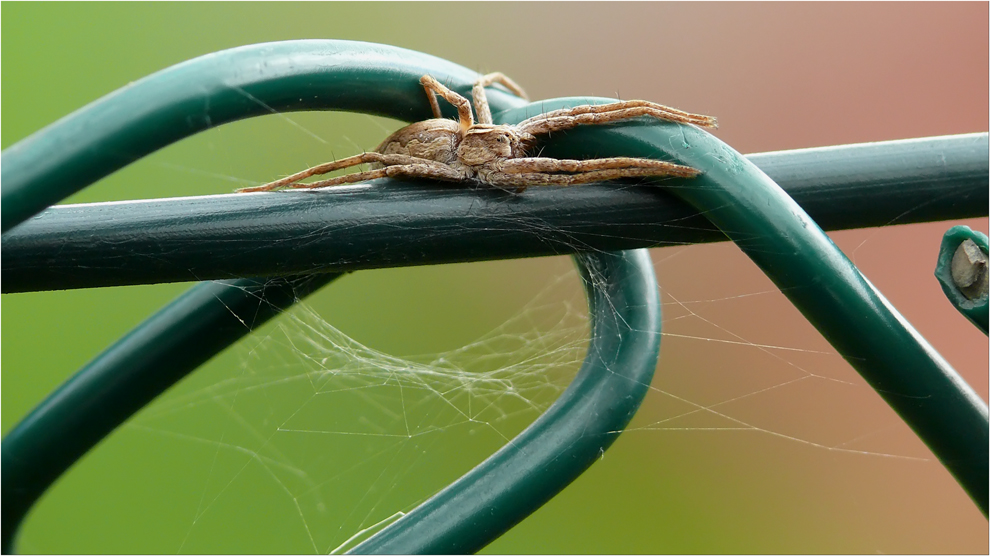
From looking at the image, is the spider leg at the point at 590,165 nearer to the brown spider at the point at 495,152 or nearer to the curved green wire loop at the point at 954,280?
the brown spider at the point at 495,152

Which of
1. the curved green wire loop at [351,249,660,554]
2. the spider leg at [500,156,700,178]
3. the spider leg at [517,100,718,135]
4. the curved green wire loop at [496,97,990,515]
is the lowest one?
the curved green wire loop at [351,249,660,554]

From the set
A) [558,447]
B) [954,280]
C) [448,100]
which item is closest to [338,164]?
[448,100]

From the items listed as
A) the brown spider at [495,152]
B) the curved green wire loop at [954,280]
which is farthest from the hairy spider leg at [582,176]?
the curved green wire loop at [954,280]

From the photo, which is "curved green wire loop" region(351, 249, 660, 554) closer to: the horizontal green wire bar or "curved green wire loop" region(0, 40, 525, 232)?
the horizontal green wire bar

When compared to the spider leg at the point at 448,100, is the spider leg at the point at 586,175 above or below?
below

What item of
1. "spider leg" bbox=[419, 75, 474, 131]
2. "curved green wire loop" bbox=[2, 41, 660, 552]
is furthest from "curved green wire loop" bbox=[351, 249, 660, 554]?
"spider leg" bbox=[419, 75, 474, 131]

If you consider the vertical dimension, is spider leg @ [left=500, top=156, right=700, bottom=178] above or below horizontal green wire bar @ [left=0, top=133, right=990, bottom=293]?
above

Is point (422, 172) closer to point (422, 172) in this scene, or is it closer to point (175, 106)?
point (422, 172)
